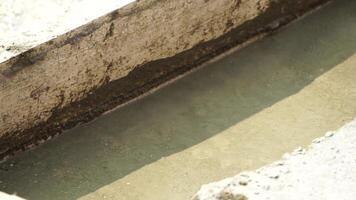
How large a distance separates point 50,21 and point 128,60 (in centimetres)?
60

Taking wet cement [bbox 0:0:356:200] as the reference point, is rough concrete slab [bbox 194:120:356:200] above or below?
below

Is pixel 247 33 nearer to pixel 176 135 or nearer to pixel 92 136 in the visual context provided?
pixel 176 135

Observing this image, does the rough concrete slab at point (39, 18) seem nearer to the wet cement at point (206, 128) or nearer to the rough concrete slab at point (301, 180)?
the wet cement at point (206, 128)

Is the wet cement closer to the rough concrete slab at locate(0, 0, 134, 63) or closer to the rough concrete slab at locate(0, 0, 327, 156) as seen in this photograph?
the rough concrete slab at locate(0, 0, 327, 156)

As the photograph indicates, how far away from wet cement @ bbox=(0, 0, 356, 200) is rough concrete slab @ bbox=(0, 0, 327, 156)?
12 cm

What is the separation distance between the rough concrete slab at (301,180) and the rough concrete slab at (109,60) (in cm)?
129

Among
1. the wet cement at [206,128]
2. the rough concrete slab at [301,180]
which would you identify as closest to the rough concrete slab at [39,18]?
the wet cement at [206,128]

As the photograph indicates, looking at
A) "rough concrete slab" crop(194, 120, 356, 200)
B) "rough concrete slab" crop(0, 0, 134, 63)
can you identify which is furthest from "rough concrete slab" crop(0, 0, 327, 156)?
"rough concrete slab" crop(194, 120, 356, 200)

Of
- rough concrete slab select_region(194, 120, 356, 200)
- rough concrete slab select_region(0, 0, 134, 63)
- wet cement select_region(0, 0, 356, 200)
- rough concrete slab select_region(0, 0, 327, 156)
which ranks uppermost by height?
rough concrete slab select_region(0, 0, 134, 63)

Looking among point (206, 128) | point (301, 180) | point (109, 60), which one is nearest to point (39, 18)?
point (109, 60)

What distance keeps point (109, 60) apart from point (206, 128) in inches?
31.1

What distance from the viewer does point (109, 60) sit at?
4.15 metres

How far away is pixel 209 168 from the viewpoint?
4.03 m

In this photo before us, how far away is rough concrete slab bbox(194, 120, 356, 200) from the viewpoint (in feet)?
10.1
